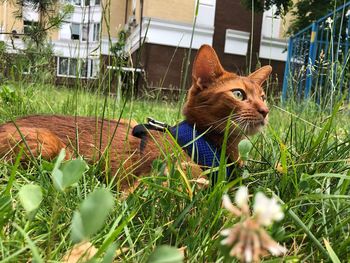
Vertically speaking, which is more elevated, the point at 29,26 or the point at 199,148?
the point at 29,26

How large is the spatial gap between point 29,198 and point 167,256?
0.74 ft

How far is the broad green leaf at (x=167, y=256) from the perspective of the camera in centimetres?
43

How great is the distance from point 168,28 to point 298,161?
9.82 metres

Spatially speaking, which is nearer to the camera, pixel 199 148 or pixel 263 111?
pixel 199 148

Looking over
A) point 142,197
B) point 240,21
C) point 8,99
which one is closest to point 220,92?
point 142,197

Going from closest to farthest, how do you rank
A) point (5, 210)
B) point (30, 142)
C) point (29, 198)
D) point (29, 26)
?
point (29, 198) < point (5, 210) < point (30, 142) < point (29, 26)

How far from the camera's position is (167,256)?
44cm

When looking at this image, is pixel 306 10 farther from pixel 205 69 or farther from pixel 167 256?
pixel 167 256

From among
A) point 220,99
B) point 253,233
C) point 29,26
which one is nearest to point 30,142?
point 220,99

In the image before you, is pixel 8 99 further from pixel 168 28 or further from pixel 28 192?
pixel 168 28

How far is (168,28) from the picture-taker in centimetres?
1062

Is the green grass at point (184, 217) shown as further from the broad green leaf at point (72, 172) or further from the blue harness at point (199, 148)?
the blue harness at point (199, 148)

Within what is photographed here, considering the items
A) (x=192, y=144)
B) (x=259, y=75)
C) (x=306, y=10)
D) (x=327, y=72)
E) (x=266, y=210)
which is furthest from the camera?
(x=306, y=10)

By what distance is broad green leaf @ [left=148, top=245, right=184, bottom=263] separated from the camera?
1.41 ft
